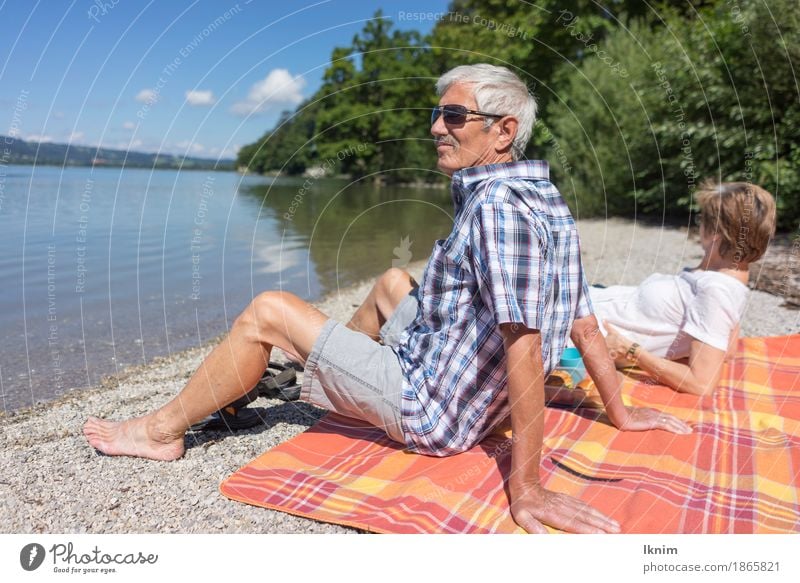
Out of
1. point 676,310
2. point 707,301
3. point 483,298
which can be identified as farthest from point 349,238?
point 483,298

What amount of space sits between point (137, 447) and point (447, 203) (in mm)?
25297

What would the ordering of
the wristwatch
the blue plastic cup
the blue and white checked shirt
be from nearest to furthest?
1. the blue and white checked shirt
2. the blue plastic cup
3. the wristwatch

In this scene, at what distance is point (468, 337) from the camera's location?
3.00 m

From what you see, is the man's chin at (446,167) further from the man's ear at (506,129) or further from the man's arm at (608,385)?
the man's arm at (608,385)

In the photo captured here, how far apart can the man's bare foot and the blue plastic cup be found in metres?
2.61

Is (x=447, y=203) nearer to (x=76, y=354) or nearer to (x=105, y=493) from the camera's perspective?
(x=76, y=354)

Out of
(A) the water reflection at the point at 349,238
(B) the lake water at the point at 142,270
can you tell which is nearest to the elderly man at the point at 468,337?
(B) the lake water at the point at 142,270

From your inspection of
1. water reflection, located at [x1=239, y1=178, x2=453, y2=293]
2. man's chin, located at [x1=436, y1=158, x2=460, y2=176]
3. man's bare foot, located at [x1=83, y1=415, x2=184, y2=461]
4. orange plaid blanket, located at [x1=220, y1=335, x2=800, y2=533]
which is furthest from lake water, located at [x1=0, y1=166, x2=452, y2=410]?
man's chin, located at [x1=436, y1=158, x2=460, y2=176]

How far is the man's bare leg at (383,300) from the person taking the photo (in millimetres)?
4203

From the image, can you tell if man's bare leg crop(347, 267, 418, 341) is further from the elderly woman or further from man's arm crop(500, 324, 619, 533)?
the elderly woman

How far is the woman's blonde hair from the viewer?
4117 mm

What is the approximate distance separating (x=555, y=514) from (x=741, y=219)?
259 centimetres

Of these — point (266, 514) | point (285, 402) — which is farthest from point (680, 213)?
point (266, 514)

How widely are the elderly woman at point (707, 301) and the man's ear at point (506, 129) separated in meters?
2.00
